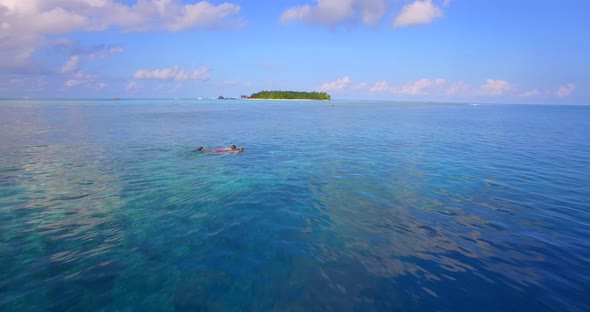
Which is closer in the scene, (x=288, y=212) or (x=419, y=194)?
(x=288, y=212)

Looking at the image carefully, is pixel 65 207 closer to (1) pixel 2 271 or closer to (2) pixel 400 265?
(1) pixel 2 271

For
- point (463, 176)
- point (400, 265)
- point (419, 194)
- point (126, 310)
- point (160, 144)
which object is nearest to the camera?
point (126, 310)

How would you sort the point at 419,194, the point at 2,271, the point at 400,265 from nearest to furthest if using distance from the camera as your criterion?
the point at 2,271
the point at 400,265
the point at 419,194

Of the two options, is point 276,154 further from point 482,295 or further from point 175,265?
point 482,295

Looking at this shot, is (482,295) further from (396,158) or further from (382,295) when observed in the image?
(396,158)

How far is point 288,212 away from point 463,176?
14.6 metres

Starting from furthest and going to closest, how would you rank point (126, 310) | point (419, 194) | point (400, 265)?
point (419, 194) → point (400, 265) → point (126, 310)

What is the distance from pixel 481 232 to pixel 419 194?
15.9ft

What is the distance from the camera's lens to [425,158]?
27844 mm

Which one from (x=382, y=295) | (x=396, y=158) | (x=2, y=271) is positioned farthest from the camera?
(x=396, y=158)

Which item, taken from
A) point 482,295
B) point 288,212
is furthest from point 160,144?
point 482,295

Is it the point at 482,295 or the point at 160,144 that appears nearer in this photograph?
the point at 482,295

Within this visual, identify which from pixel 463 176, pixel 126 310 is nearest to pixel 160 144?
pixel 126 310

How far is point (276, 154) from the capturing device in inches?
1141
